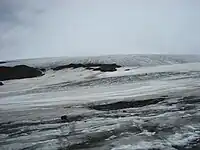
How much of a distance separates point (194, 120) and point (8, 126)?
9.66 meters

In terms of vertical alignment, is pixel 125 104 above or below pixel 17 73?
below

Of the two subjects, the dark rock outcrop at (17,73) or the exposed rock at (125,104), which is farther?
the dark rock outcrop at (17,73)

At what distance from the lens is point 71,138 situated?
11.4m

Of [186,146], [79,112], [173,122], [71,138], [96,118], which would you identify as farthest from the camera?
[79,112]

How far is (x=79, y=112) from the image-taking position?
17578 millimetres

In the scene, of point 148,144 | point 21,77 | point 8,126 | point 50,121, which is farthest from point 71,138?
point 21,77

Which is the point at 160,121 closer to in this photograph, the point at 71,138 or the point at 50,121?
the point at 71,138

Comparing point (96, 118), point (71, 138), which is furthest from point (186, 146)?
point (96, 118)

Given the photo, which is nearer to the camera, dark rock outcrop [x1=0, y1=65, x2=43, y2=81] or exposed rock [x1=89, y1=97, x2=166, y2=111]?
exposed rock [x1=89, y1=97, x2=166, y2=111]

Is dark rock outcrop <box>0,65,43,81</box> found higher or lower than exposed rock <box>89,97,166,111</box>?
higher

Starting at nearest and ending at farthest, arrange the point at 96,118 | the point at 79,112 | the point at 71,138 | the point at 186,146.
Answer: the point at 186,146 → the point at 71,138 → the point at 96,118 → the point at 79,112

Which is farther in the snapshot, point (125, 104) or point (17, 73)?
point (17, 73)

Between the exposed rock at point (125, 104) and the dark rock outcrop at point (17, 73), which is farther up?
the dark rock outcrop at point (17, 73)

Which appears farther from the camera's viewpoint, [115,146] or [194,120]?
[194,120]
